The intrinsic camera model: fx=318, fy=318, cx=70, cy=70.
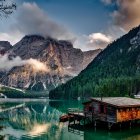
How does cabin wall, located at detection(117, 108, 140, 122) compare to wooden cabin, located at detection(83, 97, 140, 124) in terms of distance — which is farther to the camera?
cabin wall, located at detection(117, 108, 140, 122)

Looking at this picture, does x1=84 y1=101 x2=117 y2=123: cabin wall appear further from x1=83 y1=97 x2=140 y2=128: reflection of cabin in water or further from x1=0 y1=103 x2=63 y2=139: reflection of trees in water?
x1=0 y1=103 x2=63 y2=139: reflection of trees in water

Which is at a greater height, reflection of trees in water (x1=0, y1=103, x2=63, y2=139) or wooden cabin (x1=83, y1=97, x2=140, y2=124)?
wooden cabin (x1=83, y1=97, x2=140, y2=124)

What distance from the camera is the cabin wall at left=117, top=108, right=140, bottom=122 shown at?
2702 inches

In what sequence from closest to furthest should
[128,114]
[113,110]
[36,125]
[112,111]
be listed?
[113,110]
[112,111]
[128,114]
[36,125]

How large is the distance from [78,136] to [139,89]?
13432cm

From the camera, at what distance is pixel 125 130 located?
6825 cm

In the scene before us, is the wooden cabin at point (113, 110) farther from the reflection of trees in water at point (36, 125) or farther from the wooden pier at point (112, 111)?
the reflection of trees in water at point (36, 125)

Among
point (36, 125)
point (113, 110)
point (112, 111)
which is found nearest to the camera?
point (113, 110)

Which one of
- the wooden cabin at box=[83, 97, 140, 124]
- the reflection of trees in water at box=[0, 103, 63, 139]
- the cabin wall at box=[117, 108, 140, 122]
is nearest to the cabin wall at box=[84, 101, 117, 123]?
the wooden cabin at box=[83, 97, 140, 124]

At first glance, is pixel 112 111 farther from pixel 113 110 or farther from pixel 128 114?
pixel 128 114

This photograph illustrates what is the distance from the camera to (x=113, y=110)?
68625 millimetres

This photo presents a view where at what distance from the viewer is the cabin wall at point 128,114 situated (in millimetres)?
68625

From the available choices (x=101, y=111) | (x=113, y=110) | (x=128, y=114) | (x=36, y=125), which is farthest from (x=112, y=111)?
(x=36, y=125)

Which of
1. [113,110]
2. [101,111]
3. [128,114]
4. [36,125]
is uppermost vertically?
[113,110]
